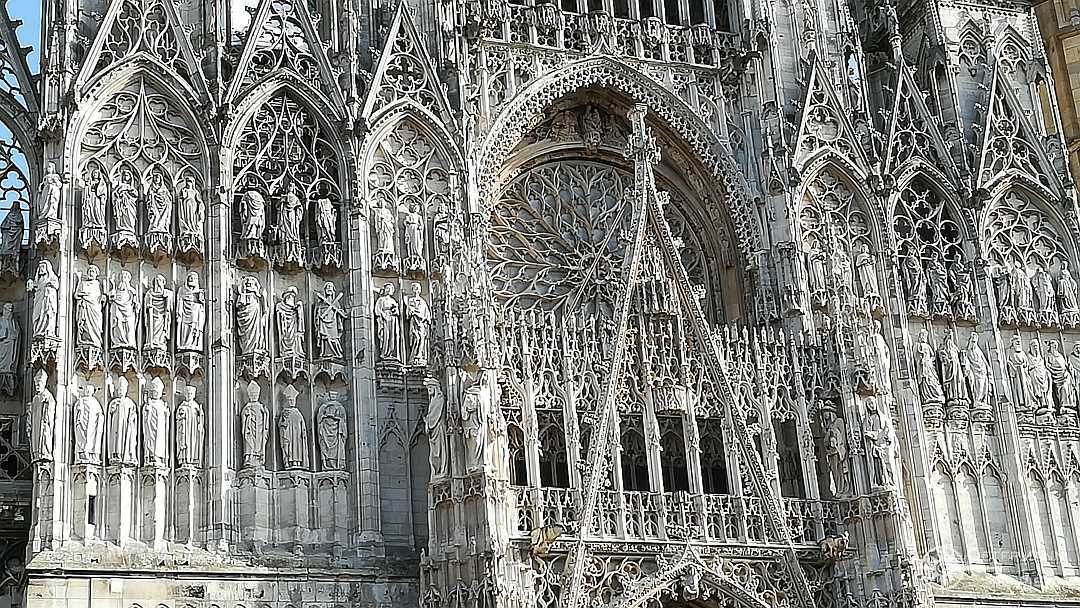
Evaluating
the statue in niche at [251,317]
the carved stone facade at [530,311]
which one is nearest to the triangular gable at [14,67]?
the carved stone facade at [530,311]

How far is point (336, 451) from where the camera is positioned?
19672 millimetres

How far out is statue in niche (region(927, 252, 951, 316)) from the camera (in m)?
23.2

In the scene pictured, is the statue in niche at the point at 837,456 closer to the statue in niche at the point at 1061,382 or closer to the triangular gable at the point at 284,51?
the statue in niche at the point at 1061,382

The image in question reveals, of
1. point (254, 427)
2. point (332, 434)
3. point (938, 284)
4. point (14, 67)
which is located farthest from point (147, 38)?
point (938, 284)

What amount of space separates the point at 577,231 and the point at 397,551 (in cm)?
642

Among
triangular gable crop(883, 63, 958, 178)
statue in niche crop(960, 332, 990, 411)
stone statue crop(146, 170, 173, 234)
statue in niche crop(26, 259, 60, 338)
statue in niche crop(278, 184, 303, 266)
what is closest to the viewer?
statue in niche crop(26, 259, 60, 338)

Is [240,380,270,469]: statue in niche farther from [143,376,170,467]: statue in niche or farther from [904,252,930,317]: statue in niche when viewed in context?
[904,252,930,317]: statue in niche

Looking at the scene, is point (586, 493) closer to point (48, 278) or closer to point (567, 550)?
point (567, 550)

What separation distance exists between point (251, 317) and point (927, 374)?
10.0 m

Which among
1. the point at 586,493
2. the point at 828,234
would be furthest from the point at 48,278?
the point at 828,234

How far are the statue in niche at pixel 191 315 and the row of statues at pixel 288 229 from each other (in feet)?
2.72

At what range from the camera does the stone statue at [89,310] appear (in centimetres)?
1912

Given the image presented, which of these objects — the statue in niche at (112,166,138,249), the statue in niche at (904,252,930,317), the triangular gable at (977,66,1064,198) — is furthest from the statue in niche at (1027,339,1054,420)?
the statue in niche at (112,166,138,249)

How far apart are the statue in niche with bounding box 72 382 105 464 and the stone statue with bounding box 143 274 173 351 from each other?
1014 millimetres
